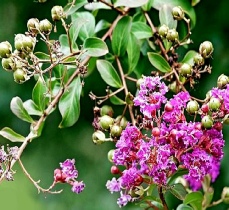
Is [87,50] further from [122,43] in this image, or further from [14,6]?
[14,6]

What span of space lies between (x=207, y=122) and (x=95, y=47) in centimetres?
29

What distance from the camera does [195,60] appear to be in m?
1.25

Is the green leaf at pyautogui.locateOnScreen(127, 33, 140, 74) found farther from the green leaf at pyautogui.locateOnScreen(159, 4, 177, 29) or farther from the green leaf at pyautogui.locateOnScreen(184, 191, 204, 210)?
the green leaf at pyautogui.locateOnScreen(184, 191, 204, 210)

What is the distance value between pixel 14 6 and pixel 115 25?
83 cm

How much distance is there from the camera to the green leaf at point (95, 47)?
127 centimetres

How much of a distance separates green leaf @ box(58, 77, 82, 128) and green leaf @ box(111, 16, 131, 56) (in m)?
0.13

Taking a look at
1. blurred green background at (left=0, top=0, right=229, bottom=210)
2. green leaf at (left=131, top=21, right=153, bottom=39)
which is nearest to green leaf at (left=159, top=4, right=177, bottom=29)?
green leaf at (left=131, top=21, right=153, bottom=39)

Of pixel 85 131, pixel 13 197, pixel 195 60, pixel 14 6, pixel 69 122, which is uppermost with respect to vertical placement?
pixel 195 60

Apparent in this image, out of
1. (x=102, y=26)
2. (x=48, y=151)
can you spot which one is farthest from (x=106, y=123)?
(x=48, y=151)

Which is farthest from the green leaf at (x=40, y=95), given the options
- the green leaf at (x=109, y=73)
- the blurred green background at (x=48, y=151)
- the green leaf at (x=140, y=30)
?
the blurred green background at (x=48, y=151)

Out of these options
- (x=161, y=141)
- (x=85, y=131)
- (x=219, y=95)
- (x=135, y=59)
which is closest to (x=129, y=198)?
(x=161, y=141)

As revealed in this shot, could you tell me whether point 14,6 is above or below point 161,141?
below

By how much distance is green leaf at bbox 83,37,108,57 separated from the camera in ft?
4.18

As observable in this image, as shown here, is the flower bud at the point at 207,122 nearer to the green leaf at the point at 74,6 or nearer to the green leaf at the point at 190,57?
the green leaf at the point at 190,57
